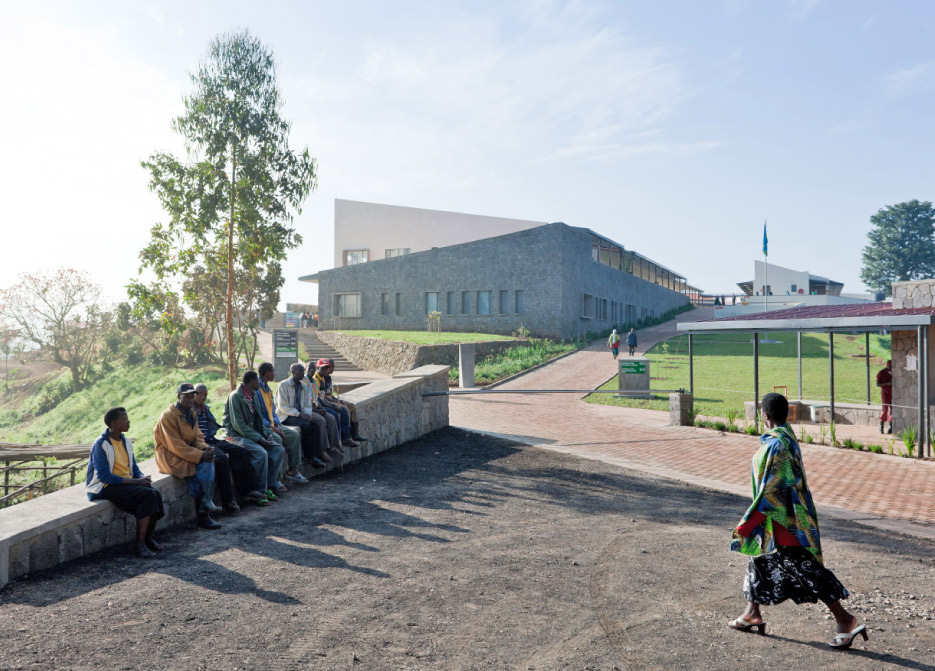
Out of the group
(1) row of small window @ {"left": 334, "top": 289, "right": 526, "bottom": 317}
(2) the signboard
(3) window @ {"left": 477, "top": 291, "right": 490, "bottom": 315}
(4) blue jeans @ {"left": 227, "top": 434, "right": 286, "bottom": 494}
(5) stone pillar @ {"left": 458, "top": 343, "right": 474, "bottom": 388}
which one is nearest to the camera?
(4) blue jeans @ {"left": 227, "top": 434, "right": 286, "bottom": 494}

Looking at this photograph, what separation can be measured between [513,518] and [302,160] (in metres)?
16.1

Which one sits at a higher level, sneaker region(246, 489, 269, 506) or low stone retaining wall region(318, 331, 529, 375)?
low stone retaining wall region(318, 331, 529, 375)

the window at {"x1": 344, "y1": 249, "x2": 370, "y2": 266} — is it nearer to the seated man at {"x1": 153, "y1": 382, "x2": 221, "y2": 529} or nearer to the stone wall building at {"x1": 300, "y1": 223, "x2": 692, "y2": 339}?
the stone wall building at {"x1": 300, "y1": 223, "x2": 692, "y2": 339}

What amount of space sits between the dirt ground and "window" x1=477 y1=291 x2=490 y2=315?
97.1 ft

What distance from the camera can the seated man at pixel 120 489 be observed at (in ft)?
20.2

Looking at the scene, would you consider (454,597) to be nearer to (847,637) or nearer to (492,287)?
(847,637)

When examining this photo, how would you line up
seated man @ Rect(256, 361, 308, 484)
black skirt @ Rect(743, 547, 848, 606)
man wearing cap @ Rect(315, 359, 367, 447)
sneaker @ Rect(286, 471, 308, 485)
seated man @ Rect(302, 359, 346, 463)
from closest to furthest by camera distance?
black skirt @ Rect(743, 547, 848, 606) < seated man @ Rect(256, 361, 308, 484) < sneaker @ Rect(286, 471, 308, 485) < seated man @ Rect(302, 359, 346, 463) < man wearing cap @ Rect(315, 359, 367, 447)

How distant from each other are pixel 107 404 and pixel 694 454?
98.2 ft

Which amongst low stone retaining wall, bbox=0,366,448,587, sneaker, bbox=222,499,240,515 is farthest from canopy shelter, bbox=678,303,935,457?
low stone retaining wall, bbox=0,366,448,587

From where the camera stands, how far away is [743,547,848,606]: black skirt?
4.22 m

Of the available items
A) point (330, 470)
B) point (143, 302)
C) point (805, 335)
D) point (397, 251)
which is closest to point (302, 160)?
point (143, 302)

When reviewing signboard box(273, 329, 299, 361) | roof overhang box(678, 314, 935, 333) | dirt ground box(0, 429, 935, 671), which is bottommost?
dirt ground box(0, 429, 935, 671)

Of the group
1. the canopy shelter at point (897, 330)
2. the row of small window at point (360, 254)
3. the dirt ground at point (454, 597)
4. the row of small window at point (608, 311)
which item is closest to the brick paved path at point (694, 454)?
the dirt ground at point (454, 597)

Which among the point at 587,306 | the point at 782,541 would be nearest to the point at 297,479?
the point at 782,541
